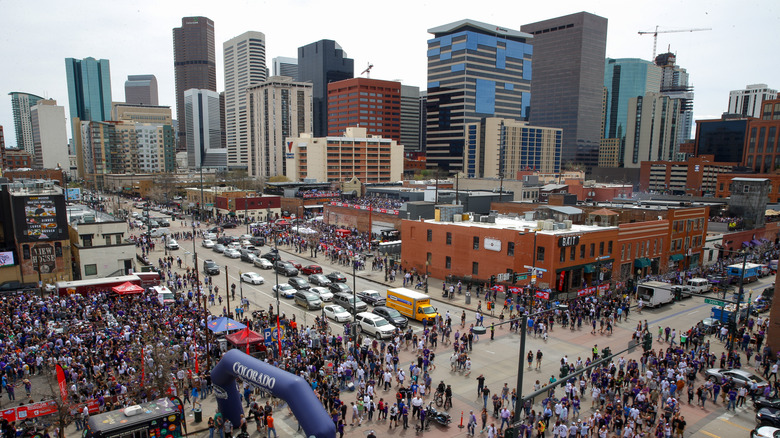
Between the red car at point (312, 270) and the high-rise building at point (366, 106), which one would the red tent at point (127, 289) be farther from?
the high-rise building at point (366, 106)

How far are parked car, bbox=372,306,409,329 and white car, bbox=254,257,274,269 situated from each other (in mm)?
20640

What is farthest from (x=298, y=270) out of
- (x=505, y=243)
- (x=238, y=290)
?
(x=505, y=243)

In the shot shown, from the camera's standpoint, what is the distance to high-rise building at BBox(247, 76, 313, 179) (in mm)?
179625

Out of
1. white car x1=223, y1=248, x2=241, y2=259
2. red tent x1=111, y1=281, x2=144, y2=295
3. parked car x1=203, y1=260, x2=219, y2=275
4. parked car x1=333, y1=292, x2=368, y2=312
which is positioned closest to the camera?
red tent x1=111, y1=281, x2=144, y2=295

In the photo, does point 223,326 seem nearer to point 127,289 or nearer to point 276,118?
point 127,289

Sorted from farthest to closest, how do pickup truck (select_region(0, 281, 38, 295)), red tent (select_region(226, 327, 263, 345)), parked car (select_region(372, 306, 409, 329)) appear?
pickup truck (select_region(0, 281, 38, 295)) → parked car (select_region(372, 306, 409, 329)) → red tent (select_region(226, 327, 263, 345))

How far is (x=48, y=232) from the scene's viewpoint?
4056 centimetres

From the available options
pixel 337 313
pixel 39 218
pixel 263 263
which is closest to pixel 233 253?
pixel 263 263

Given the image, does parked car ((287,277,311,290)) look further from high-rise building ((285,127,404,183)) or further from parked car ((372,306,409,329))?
high-rise building ((285,127,404,183))

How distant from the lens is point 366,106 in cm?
18775

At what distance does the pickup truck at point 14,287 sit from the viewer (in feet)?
122

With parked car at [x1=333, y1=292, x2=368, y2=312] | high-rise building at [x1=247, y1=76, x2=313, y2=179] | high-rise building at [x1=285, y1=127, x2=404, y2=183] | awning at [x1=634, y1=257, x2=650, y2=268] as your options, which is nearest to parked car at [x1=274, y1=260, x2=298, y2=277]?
parked car at [x1=333, y1=292, x2=368, y2=312]

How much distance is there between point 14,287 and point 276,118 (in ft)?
489

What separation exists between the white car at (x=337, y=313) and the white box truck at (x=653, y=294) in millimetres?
24220
